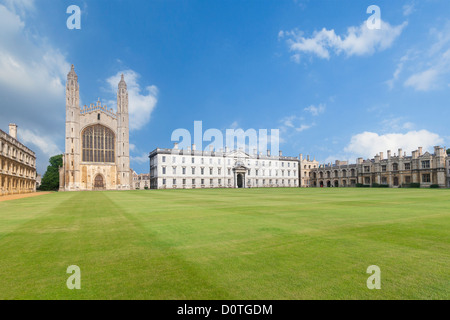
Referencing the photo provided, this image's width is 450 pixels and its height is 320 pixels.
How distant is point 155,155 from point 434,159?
72.4 m

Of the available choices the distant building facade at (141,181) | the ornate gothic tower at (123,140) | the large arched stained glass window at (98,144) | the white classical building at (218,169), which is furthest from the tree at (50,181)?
the distant building facade at (141,181)

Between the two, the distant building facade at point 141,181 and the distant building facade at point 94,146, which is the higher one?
the distant building facade at point 94,146

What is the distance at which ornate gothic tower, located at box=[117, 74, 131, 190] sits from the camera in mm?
62969

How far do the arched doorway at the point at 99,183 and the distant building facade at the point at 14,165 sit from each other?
509 inches

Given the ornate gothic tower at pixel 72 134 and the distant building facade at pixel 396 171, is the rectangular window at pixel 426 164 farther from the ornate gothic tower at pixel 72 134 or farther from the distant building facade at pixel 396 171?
the ornate gothic tower at pixel 72 134

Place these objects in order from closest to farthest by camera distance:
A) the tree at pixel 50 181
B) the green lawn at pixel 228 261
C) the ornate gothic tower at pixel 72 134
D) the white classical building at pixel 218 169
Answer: the green lawn at pixel 228 261
the ornate gothic tower at pixel 72 134
the white classical building at pixel 218 169
the tree at pixel 50 181

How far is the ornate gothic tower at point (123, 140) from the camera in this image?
2479 inches

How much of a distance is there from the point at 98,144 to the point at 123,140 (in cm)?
606

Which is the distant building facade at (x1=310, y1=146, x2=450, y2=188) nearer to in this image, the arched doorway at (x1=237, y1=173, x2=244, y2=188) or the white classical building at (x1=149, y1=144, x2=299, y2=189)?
the white classical building at (x1=149, y1=144, x2=299, y2=189)

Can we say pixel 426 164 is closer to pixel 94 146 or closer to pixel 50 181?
pixel 94 146

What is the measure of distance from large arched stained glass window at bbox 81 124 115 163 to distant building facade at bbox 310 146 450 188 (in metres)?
73.5

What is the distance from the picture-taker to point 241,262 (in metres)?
5.10
